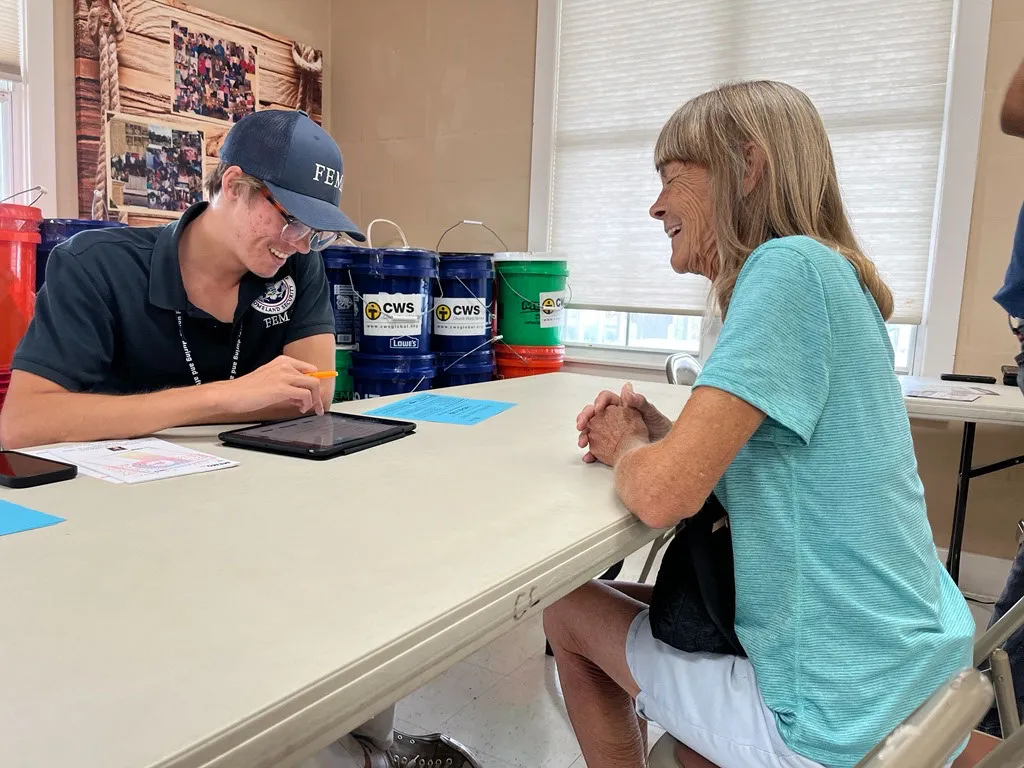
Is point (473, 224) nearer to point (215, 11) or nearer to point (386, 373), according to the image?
point (386, 373)

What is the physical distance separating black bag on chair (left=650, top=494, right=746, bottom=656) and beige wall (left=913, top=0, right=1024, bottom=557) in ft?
7.65

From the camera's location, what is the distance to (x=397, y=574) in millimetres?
626

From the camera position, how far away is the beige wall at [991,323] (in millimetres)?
2652

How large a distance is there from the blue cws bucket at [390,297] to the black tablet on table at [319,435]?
1.44 m

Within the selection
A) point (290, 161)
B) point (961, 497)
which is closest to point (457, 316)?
point (290, 161)

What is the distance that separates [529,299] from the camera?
3.11 meters

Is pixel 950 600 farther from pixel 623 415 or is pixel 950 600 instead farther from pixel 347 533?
pixel 347 533

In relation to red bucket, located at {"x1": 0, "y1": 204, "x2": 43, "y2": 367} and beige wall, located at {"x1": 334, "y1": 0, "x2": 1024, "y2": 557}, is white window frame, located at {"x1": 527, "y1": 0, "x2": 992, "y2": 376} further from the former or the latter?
red bucket, located at {"x1": 0, "y1": 204, "x2": 43, "y2": 367}

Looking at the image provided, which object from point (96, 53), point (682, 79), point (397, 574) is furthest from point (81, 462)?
point (682, 79)

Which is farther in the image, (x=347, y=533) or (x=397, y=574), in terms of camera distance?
(x=347, y=533)

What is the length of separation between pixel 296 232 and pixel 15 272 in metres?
1.27

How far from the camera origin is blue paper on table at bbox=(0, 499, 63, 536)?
28.1 inches

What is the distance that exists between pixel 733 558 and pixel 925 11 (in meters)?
2.82

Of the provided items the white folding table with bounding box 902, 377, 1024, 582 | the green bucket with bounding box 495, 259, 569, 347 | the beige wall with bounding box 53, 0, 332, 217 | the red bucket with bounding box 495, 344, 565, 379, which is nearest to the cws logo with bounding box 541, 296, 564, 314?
the green bucket with bounding box 495, 259, 569, 347
